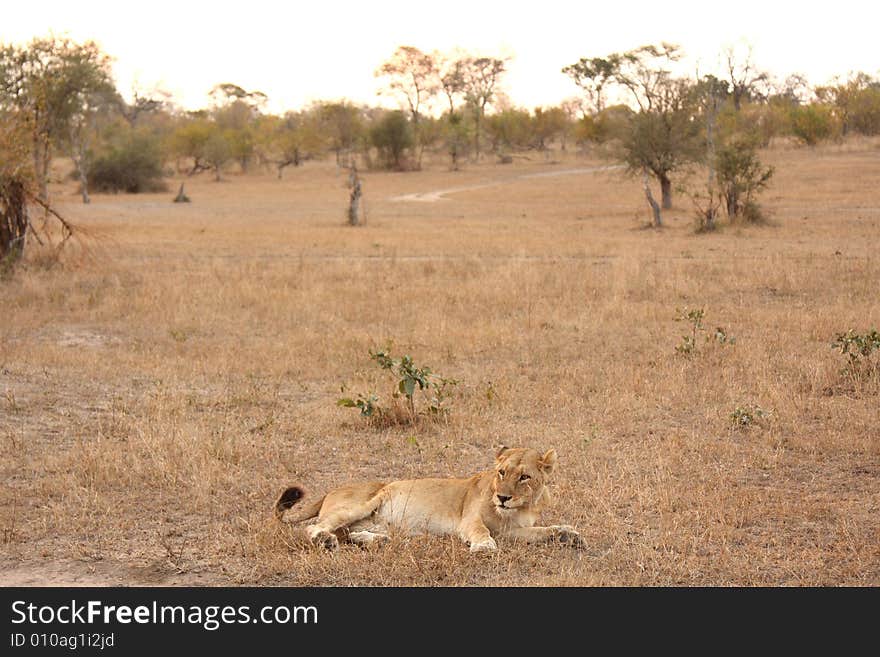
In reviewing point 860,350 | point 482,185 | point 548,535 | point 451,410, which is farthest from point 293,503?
point 482,185

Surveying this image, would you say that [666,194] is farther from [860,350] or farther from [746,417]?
[746,417]

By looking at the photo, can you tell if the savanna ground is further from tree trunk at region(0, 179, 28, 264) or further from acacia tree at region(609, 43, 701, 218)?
acacia tree at region(609, 43, 701, 218)

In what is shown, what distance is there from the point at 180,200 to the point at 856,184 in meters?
26.2

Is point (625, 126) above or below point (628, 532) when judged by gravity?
above

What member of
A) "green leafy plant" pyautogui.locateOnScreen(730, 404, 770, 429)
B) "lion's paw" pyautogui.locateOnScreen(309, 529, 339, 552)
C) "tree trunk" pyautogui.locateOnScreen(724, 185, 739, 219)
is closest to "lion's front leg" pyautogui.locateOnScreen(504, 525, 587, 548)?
"lion's paw" pyautogui.locateOnScreen(309, 529, 339, 552)

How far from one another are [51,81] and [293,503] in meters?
18.9

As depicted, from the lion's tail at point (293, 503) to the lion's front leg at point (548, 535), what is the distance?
3.57 feet

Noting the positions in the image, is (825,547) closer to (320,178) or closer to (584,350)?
(584,350)

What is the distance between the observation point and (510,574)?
495 centimetres

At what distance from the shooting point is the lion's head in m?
5.10

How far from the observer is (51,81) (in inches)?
857

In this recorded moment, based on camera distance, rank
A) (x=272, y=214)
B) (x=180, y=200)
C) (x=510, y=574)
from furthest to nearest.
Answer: (x=180, y=200)
(x=272, y=214)
(x=510, y=574)

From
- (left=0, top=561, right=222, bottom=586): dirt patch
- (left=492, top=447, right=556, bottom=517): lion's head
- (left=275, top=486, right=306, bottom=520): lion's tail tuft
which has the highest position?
(left=492, top=447, right=556, bottom=517): lion's head

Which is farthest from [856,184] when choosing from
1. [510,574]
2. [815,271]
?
[510,574]
